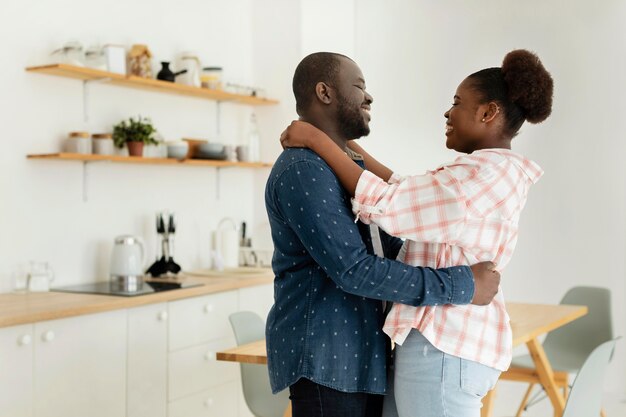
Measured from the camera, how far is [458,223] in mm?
1610

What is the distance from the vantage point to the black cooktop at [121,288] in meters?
3.62

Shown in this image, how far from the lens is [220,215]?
4.92m

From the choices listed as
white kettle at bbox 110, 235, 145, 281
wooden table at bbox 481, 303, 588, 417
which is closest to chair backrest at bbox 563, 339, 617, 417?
wooden table at bbox 481, 303, 588, 417

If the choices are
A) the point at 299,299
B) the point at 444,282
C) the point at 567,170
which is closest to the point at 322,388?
the point at 299,299

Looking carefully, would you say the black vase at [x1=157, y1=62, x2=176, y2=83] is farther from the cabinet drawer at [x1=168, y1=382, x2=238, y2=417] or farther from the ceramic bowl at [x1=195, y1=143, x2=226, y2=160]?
the cabinet drawer at [x1=168, y1=382, x2=238, y2=417]

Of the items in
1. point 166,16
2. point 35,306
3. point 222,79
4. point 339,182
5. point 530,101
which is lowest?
point 35,306

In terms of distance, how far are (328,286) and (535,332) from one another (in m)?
1.70

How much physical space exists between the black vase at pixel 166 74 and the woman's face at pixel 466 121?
8.99 feet

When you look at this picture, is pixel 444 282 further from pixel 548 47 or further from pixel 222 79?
pixel 548 47

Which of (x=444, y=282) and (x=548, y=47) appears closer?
(x=444, y=282)

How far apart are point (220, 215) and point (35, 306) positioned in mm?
1829

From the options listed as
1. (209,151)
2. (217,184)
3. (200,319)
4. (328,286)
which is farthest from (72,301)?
(328,286)

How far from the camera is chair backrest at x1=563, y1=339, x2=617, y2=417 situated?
2414mm

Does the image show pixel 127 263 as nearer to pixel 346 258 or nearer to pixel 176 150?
pixel 176 150
